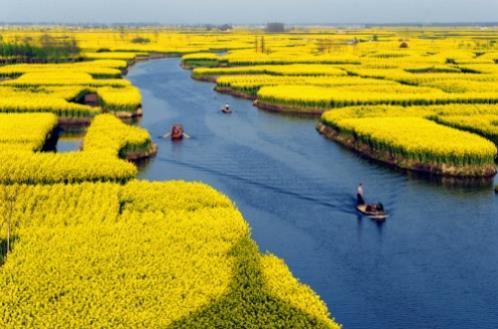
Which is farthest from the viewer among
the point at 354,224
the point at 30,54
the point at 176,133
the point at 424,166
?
the point at 30,54

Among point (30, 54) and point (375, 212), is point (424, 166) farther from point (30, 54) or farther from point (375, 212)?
point (30, 54)

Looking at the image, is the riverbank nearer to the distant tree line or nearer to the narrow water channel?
the narrow water channel

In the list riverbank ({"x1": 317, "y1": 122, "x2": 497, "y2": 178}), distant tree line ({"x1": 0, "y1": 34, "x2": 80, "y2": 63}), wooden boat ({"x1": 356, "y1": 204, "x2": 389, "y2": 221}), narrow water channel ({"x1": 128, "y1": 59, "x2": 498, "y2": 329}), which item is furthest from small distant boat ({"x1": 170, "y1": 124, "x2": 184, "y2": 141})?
distant tree line ({"x1": 0, "y1": 34, "x2": 80, "y2": 63})

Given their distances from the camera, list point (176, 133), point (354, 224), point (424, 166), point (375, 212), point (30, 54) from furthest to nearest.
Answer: point (30, 54), point (176, 133), point (424, 166), point (375, 212), point (354, 224)

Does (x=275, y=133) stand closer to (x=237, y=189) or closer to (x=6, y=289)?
(x=237, y=189)

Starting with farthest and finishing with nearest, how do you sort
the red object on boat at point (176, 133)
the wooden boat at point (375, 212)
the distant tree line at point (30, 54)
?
the distant tree line at point (30, 54), the red object on boat at point (176, 133), the wooden boat at point (375, 212)

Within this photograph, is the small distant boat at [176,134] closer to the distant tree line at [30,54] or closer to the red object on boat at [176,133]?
the red object on boat at [176,133]

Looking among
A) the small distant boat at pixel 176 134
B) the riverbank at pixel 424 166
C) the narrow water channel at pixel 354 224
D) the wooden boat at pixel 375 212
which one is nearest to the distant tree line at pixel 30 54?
the narrow water channel at pixel 354 224

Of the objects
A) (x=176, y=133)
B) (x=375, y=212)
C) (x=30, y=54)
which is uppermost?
(x=30, y=54)

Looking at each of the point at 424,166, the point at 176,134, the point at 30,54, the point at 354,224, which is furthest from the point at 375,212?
the point at 30,54
